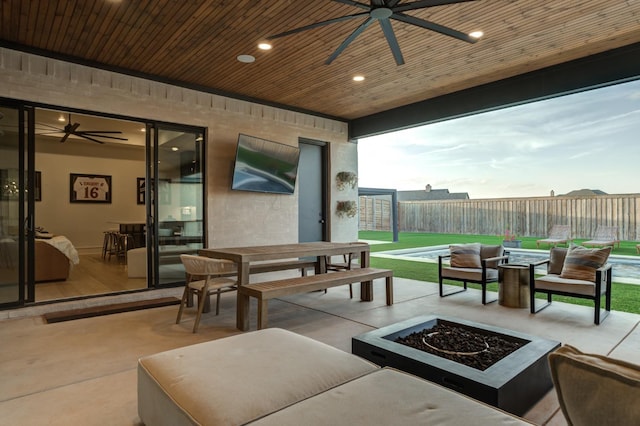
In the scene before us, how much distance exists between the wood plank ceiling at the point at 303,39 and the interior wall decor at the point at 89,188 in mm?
6397

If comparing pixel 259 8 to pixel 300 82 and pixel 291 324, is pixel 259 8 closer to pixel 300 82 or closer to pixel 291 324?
pixel 300 82

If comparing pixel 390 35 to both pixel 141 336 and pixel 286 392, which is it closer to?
pixel 286 392

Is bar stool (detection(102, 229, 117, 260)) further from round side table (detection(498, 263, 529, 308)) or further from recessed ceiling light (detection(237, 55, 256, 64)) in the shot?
round side table (detection(498, 263, 529, 308))

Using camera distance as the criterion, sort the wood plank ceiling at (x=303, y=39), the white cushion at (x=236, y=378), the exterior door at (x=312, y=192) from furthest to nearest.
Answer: the exterior door at (x=312, y=192) < the wood plank ceiling at (x=303, y=39) < the white cushion at (x=236, y=378)

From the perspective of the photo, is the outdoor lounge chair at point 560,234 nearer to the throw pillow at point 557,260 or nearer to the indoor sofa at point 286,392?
the throw pillow at point 557,260

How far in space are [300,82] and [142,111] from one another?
89.5 inches

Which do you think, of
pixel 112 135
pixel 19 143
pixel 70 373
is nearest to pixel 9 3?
pixel 19 143

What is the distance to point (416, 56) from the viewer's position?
15.1 feet

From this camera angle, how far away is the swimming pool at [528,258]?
6.37m

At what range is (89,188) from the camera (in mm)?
10047

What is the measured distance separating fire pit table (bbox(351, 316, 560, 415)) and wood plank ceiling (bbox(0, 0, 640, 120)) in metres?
2.95

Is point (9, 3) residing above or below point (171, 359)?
above

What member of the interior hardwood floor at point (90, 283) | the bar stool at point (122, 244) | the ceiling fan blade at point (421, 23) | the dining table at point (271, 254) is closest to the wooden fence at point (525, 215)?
the dining table at point (271, 254)

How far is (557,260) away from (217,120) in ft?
17.0
